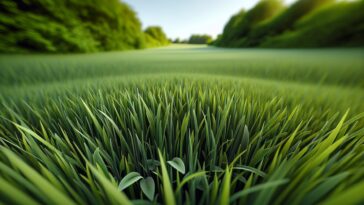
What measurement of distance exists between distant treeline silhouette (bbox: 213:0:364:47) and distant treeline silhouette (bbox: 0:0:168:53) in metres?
4.15

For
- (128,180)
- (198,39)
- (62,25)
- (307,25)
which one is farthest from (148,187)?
(198,39)

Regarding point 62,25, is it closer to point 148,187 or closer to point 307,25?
point 148,187

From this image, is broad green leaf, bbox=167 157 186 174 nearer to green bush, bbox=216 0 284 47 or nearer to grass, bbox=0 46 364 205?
grass, bbox=0 46 364 205

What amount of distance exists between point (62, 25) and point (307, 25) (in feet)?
16.8

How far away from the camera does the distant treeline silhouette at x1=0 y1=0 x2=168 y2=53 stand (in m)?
1.63

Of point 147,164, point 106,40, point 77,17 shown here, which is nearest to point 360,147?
point 147,164

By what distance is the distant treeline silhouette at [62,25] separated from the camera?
64.2 inches

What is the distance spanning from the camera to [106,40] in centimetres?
354

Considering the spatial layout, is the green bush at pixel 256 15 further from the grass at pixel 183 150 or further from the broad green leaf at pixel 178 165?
the broad green leaf at pixel 178 165

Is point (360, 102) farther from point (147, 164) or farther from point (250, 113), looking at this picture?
point (147, 164)

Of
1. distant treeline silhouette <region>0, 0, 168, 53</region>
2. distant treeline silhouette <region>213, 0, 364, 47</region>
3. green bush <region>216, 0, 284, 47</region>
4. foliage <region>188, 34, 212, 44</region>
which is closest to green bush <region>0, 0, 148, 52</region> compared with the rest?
distant treeline silhouette <region>0, 0, 168, 53</region>

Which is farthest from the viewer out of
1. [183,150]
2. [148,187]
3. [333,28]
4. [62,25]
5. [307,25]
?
[307,25]

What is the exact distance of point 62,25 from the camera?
7.57ft

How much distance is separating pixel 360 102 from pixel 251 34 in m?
7.43
